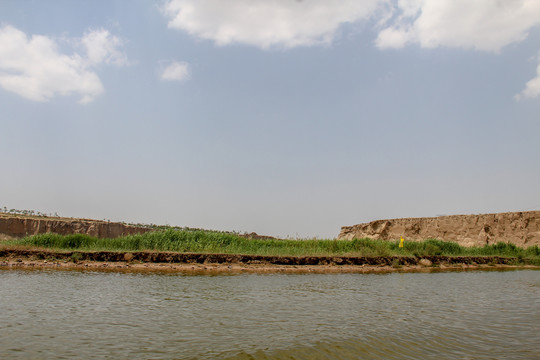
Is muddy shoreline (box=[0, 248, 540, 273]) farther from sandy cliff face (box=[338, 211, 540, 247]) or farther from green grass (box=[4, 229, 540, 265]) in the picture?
sandy cliff face (box=[338, 211, 540, 247])

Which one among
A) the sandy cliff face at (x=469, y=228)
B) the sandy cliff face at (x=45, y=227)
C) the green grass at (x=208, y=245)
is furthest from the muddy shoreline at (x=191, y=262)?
the sandy cliff face at (x=469, y=228)

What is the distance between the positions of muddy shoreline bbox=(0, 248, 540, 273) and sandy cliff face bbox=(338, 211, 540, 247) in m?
14.1

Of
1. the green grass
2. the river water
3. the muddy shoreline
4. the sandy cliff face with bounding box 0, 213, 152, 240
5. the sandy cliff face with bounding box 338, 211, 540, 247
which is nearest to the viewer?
the river water

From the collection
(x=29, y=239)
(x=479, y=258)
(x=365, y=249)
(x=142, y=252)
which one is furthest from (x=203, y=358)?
(x=479, y=258)

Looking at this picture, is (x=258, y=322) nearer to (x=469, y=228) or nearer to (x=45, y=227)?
(x=469, y=228)

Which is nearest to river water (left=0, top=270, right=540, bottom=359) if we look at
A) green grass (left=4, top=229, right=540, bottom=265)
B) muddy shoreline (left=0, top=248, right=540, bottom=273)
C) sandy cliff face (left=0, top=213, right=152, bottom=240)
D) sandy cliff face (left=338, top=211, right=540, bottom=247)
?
muddy shoreline (left=0, top=248, right=540, bottom=273)

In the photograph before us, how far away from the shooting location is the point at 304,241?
2170 cm

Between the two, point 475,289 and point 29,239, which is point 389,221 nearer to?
point 475,289

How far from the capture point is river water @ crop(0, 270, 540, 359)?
4535 mm

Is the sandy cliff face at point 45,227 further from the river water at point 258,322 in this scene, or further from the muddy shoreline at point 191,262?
the river water at point 258,322

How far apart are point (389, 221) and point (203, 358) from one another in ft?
116

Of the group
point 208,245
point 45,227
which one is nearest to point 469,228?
point 208,245

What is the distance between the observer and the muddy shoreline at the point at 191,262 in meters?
14.8

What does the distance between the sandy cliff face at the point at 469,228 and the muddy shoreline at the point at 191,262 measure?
14.1 meters
